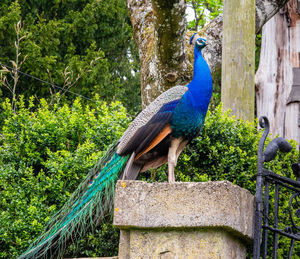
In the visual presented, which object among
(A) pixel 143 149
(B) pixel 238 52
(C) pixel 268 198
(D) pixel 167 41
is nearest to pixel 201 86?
(A) pixel 143 149

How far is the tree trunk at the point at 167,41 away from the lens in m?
5.49

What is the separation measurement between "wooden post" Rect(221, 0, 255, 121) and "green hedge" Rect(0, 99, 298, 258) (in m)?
0.92

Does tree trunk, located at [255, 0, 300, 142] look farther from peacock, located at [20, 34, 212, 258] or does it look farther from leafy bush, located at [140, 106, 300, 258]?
peacock, located at [20, 34, 212, 258]

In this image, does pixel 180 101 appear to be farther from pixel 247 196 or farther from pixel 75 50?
pixel 75 50

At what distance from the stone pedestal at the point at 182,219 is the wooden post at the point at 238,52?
3141 millimetres

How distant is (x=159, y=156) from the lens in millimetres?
4074

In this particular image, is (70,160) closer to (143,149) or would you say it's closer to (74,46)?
(143,149)

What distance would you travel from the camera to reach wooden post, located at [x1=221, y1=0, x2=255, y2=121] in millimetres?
6223

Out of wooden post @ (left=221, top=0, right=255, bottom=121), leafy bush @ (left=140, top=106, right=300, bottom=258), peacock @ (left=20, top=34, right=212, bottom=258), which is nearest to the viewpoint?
peacock @ (left=20, top=34, right=212, bottom=258)

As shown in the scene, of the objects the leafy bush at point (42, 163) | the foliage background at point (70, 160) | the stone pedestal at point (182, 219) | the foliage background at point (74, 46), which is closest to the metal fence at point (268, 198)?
the stone pedestal at point (182, 219)

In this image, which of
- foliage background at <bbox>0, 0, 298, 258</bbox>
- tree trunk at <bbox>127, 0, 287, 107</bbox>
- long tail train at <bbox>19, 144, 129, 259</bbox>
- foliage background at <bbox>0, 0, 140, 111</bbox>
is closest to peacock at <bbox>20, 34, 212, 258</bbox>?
long tail train at <bbox>19, 144, 129, 259</bbox>

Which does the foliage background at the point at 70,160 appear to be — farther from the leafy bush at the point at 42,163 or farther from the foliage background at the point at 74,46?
the foliage background at the point at 74,46

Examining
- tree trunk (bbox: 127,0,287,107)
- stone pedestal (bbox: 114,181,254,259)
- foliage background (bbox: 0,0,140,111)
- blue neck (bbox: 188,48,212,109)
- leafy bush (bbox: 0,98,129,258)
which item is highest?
foliage background (bbox: 0,0,140,111)

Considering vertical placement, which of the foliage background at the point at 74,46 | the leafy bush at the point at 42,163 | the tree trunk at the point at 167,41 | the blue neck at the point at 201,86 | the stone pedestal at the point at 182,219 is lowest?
the stone pedestal at the point at 182,219
